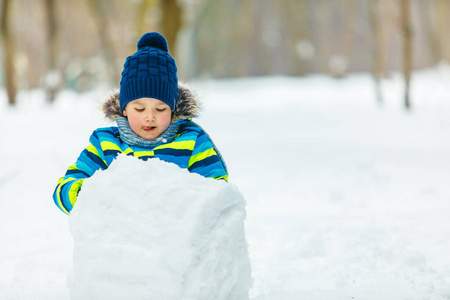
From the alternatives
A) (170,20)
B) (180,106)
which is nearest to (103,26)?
(170,20)

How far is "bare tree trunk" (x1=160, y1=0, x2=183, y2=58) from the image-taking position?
707 cm

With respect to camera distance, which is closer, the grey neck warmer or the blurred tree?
the grey neck warmer

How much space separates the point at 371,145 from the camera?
7527 millimetres

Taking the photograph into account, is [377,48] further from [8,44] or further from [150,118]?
[150,118]

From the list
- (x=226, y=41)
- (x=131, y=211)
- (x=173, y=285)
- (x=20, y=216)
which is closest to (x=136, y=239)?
(x=131, y=211)

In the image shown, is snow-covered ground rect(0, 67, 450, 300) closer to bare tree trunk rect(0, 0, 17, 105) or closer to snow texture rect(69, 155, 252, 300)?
snow texture rect(69, 155, 252, 300)

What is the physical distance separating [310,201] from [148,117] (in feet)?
9.68

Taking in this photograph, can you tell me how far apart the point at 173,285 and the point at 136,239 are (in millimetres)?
201

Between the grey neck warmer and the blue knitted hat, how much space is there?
0.10 m

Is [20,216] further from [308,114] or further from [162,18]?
[308,114]

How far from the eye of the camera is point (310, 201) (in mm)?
4625

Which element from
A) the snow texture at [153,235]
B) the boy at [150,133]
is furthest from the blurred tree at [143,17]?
the snow texture at [153,235]

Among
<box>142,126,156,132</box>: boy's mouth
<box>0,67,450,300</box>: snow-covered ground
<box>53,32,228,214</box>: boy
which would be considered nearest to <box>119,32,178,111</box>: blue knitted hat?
<box>53,32,228,214</box>: boy

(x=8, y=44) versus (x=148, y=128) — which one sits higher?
(x=8, y=44)
